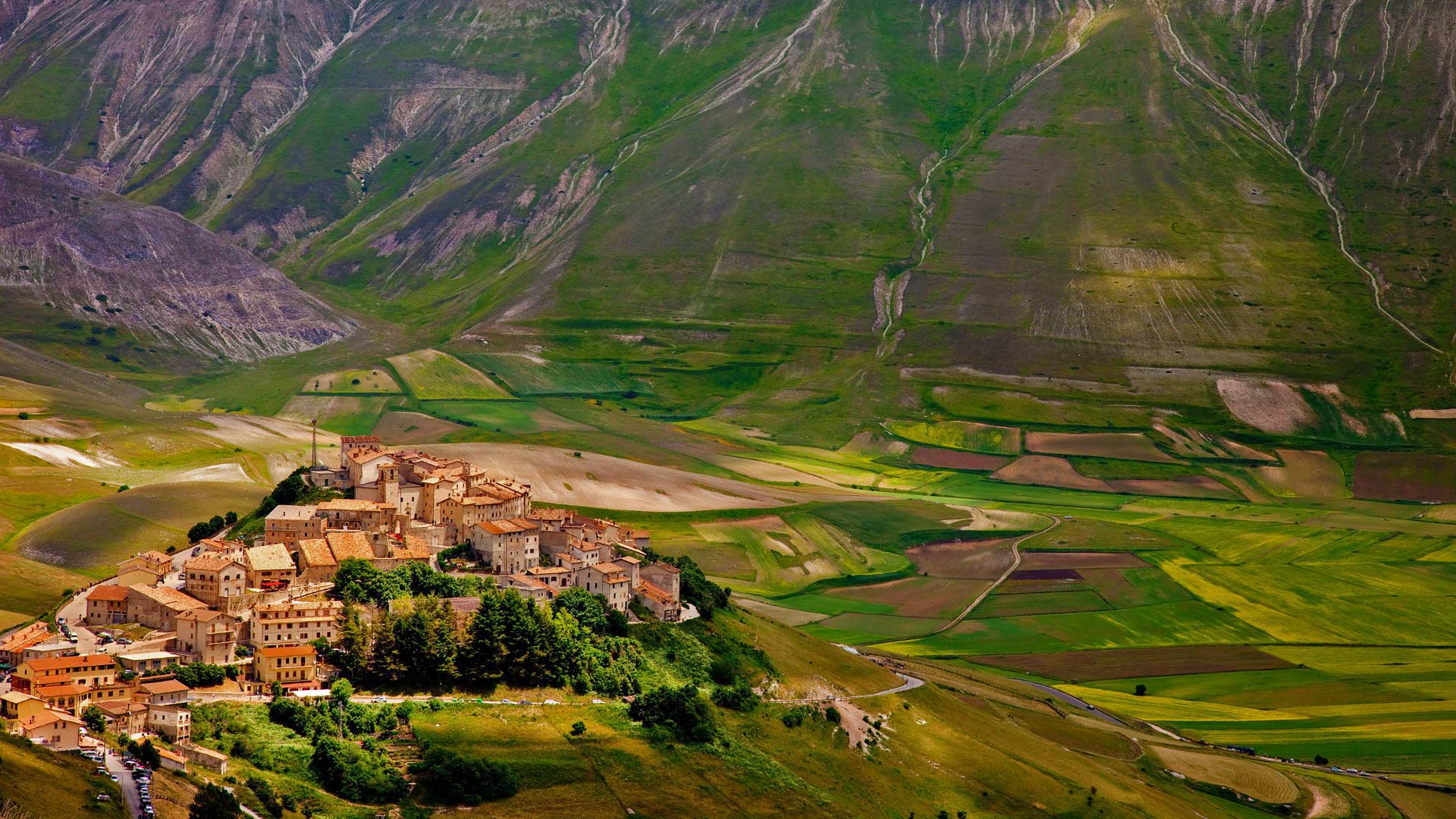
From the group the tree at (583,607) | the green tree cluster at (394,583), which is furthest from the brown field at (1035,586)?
the green tree cluster at (394,583)

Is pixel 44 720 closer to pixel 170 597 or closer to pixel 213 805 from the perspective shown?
pixel 213 805

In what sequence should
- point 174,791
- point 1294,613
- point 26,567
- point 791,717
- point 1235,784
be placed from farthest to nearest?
1. point 1294,613
2. point 26,567
3. point 1235,784
4. point 791,717
5. point 174,791

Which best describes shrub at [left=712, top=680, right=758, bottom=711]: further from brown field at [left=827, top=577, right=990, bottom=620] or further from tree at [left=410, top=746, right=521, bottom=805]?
brown field at [left=827, top=577, right=990, bottom=620]

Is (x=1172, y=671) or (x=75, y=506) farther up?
(x=75, y=506)

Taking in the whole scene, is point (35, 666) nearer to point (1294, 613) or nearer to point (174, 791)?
point (174, 791)

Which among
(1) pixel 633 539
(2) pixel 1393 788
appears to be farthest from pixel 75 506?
(2) pixel 1393 788

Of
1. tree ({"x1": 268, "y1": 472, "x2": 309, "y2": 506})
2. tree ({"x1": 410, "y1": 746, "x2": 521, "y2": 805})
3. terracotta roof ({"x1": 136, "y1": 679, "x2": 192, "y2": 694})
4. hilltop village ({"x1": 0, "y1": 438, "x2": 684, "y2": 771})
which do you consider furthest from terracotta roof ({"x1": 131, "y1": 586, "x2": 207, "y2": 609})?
tree ({"x1": 268, "y1": 472, "x2": 309, "y2": 506})

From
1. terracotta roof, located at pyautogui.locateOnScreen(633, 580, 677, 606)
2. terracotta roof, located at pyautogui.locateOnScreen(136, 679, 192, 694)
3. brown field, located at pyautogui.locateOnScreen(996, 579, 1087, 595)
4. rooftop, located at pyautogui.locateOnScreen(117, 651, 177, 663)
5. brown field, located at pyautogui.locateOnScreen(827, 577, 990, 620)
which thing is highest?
rooftop, located at pyautogui.locateOnScreen(117, 651, 177, 663)

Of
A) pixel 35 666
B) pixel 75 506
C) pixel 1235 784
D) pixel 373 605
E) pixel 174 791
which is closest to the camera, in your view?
pixel 174 791
